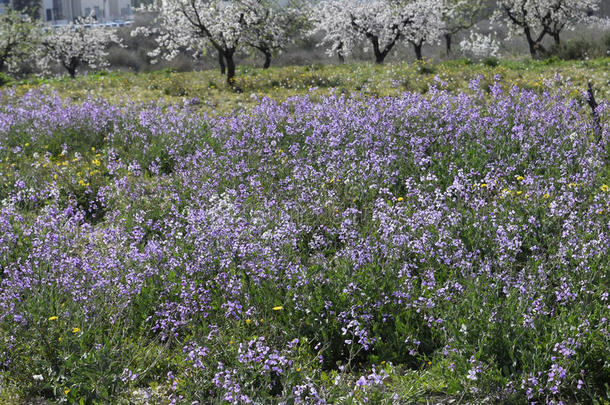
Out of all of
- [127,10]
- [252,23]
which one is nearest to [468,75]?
[252,23]

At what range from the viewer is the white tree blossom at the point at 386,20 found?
29.7 m

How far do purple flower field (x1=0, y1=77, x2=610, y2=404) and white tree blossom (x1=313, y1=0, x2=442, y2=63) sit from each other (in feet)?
76.1

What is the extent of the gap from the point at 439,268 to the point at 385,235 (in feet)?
1.66

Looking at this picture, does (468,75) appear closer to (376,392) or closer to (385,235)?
(385,235)

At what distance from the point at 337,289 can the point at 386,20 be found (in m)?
27.5

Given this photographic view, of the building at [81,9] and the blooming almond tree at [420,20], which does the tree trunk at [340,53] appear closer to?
the blooming almond tree at [420,20]

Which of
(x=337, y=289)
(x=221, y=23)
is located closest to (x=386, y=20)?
(x=221, y=23)

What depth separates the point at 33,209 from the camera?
7496mm

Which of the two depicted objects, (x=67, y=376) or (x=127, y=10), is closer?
(x=67, y=376)

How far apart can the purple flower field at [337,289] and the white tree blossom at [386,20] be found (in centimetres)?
2319

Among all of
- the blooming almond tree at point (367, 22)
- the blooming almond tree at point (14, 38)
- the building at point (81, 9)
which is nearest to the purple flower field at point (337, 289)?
the blooming almond tree at point (367, 22)

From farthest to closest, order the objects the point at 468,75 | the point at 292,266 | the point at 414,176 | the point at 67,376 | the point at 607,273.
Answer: the point at 468,75, the point at 414,176, the point at 292,266, the point at 607,273, the point at 67,376

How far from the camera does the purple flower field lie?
346cm

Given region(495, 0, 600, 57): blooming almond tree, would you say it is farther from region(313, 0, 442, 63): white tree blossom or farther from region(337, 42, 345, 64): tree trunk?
region(337, 42, 345, 64): tree trunk
